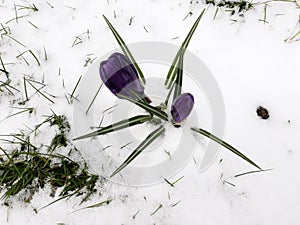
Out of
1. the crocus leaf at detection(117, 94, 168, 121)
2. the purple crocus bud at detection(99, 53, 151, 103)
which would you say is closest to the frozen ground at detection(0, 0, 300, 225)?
the crocus leaf at detection(117, 94, 168, 121)

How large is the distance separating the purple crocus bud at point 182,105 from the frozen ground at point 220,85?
23 cm

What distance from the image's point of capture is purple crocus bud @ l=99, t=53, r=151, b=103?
1.02m

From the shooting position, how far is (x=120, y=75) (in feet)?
3.45

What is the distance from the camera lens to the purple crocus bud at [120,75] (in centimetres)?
102

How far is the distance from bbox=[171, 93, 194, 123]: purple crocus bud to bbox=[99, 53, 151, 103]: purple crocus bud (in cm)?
12

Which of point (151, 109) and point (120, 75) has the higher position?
point (120, 75)

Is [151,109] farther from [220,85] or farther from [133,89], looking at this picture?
[220,85]

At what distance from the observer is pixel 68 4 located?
1491mm

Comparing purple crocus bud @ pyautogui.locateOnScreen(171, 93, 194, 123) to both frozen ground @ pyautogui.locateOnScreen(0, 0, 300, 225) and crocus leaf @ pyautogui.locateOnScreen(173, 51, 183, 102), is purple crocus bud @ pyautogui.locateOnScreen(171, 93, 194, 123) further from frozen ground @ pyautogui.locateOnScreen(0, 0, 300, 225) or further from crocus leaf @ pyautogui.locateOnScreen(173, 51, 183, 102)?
frozen ground @ pyautogui.locateOnScreen(0, 0, 300, 225)

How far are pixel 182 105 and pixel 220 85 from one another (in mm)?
318

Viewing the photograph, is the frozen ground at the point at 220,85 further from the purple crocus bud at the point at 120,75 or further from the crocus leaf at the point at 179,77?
the purple crocus bud at the point at 120,75

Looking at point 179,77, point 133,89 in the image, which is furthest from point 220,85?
point 133,89

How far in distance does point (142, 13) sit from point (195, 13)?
203 mm

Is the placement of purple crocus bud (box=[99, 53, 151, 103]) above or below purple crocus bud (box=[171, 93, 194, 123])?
above
